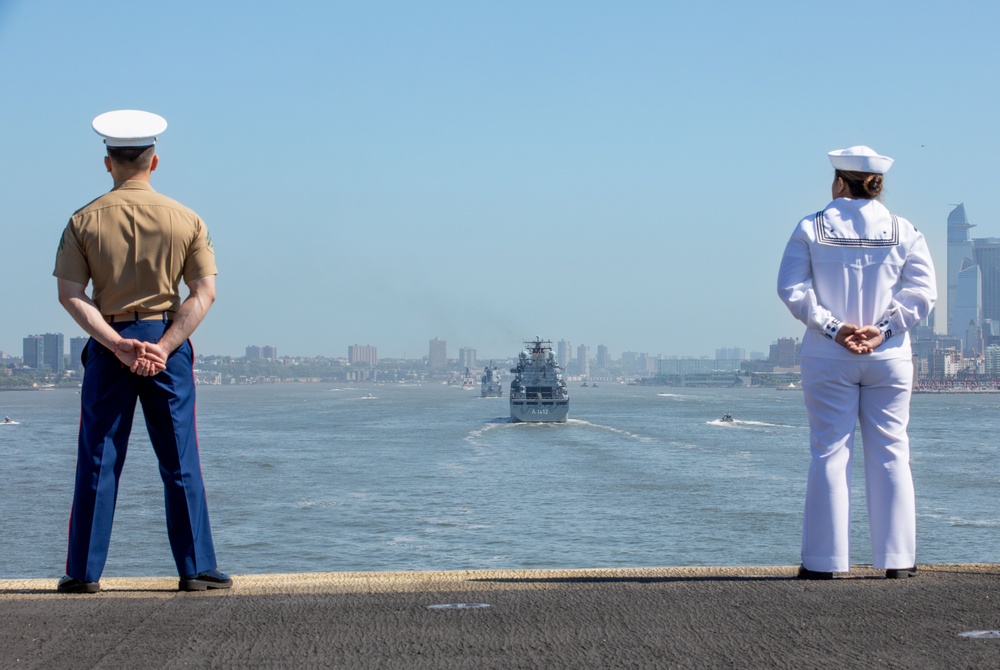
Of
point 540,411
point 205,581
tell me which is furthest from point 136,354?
point 540,411

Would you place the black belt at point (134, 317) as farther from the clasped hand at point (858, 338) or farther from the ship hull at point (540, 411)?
the ship hull at point (540, 411)

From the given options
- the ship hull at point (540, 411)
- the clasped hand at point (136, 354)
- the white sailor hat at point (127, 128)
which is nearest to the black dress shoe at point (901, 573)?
the clasped hand at point (136, 354)

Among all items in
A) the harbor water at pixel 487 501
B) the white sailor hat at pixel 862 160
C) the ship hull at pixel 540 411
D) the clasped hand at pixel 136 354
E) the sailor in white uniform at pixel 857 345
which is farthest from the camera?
the ship hull at pixel 540 411

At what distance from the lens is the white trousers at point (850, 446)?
450 cm

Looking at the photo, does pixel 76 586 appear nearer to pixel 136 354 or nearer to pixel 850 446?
pixel 136 354

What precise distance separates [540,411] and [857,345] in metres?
77.5

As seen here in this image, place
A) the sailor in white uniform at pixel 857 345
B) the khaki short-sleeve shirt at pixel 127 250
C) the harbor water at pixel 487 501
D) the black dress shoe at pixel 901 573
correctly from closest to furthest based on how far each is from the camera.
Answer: the khaki short-sleeve shirt at pixel 127 250 → the black dress shoe at pixel 901 573 → the sailor in white uniform at pixel 857 345 → the harbor water at pixel 487 501

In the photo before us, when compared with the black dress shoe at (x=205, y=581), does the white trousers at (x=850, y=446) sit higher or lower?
higher

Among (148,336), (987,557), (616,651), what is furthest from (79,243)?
(987,557)

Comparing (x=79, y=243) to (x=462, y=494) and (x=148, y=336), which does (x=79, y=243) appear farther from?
(x=462, y=494)

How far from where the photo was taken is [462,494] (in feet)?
120

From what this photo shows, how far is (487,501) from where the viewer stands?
35.0 m

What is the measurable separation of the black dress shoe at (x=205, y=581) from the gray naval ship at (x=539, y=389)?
77376 mm

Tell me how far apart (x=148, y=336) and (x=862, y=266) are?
2.77m
